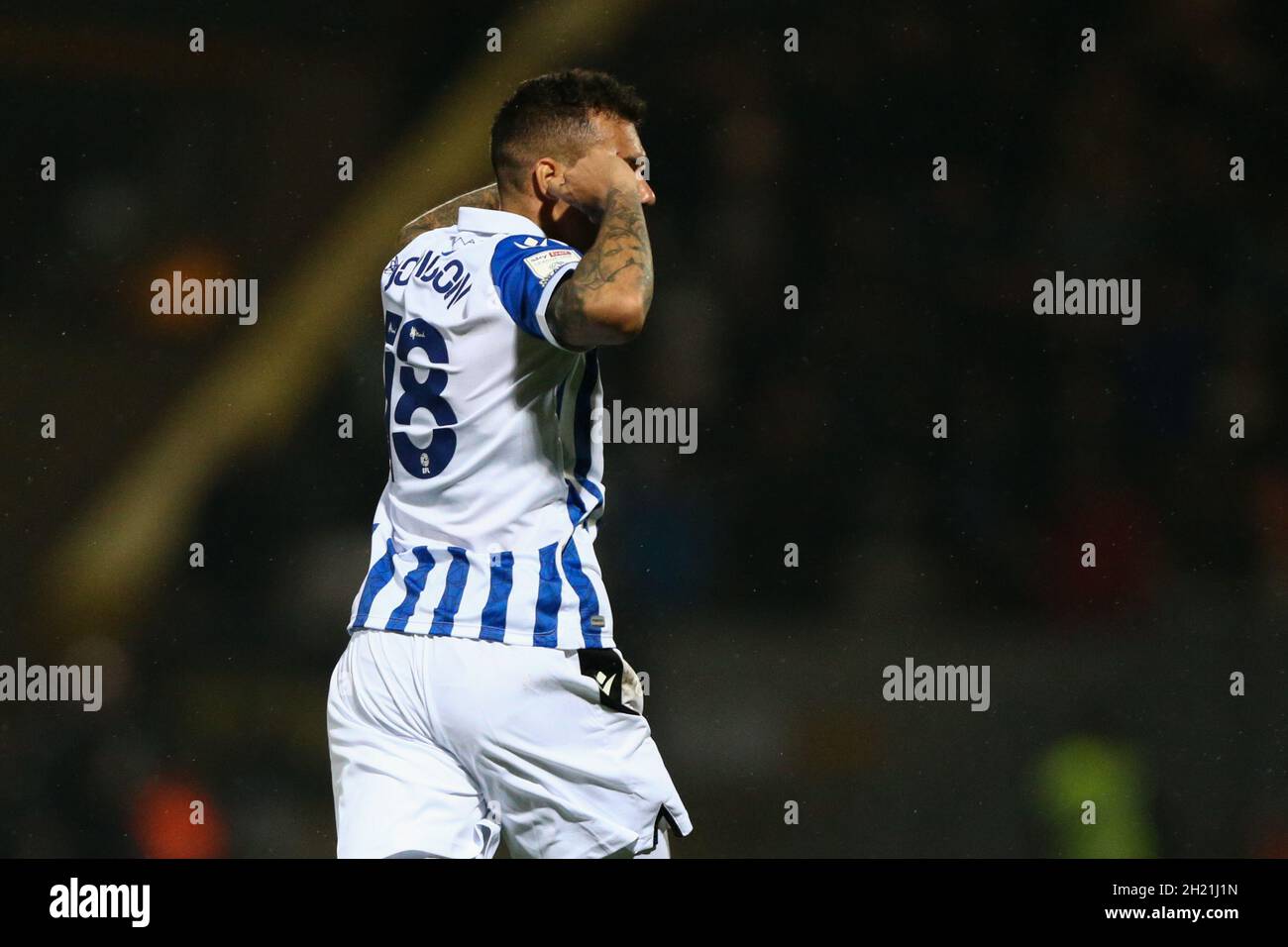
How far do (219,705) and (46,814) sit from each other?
536 mm

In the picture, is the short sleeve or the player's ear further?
the player's ear

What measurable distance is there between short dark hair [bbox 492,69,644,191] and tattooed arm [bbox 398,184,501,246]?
0.81ft

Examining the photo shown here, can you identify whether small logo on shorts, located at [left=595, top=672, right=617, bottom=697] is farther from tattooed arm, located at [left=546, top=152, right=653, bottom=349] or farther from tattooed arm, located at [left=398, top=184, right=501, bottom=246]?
tattooed arm, located at [left=398, top=184, right=501, bottom=246]

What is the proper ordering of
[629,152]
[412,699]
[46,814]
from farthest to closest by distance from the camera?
[46,814], [629,152], [412,699]

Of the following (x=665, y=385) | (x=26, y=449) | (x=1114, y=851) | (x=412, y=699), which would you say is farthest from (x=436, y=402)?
(x=1114, y=851)

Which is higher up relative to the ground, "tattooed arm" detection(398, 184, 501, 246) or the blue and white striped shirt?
"tattooed arm" detection(398, 184, 501, 246)

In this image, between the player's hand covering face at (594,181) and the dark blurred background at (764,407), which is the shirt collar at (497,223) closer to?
the player's hand covering face at (594,181)

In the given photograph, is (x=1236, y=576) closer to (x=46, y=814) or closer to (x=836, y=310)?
(x=836, y=310)

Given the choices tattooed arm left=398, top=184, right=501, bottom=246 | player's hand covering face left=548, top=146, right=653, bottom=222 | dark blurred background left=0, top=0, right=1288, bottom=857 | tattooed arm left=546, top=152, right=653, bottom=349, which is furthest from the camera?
dark blurred background left=0, top=0, right=1288, bottom=857

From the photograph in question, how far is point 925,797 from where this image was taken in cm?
443

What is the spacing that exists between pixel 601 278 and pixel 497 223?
1.05ft

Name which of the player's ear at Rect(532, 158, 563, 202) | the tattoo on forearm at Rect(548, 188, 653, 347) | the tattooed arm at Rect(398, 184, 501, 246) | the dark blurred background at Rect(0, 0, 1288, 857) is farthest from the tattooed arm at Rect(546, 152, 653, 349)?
the dark blurred background at Rect(0, 0, 1288, 857)

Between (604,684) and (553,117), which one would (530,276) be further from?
(604,684)

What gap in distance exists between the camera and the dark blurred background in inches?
173
